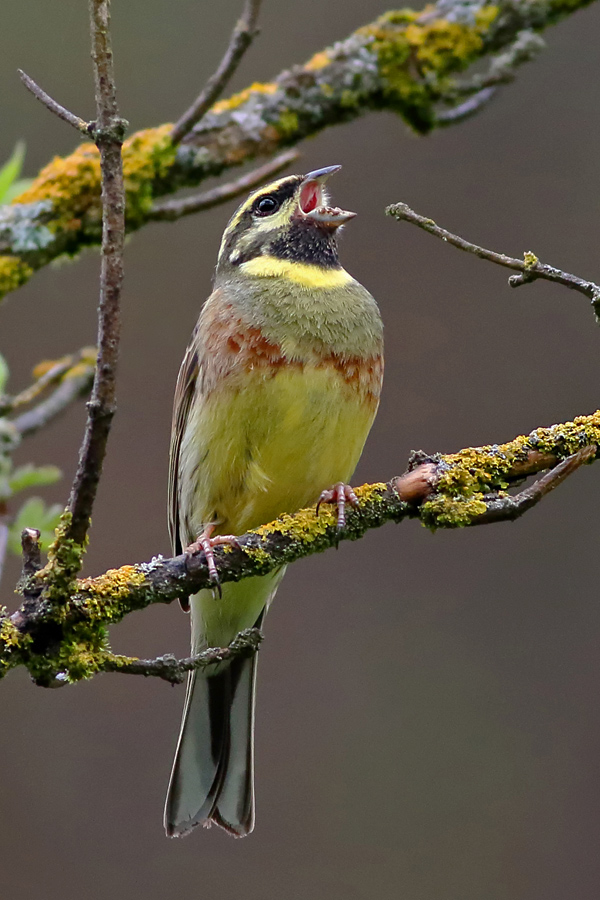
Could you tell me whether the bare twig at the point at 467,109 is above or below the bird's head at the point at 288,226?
above

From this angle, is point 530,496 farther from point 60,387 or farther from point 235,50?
point 60,387

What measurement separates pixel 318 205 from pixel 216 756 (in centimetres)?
189

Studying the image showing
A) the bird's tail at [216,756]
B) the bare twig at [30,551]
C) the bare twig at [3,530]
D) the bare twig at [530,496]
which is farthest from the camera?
the bird's tail at [216,756]

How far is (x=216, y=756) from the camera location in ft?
12.2

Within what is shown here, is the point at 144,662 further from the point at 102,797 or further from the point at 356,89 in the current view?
the point at 102,797

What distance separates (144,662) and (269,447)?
110cm

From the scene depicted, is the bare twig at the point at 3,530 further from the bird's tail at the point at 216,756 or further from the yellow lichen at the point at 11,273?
the bird's tail at the point at 216,756

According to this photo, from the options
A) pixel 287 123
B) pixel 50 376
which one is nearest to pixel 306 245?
pixel 287 123

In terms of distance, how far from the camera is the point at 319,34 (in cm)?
646

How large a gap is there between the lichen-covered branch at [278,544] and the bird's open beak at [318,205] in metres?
1.23

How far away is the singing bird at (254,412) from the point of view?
3393 mm

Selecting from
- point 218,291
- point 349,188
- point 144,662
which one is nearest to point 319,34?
point 349,188

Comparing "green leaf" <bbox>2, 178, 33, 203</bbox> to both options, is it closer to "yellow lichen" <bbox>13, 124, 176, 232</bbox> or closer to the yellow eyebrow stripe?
"yellow lichen" <bbox>13, 124, 176, 232</bbox>

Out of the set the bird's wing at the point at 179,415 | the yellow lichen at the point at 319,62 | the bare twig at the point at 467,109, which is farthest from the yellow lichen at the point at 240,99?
the bird's wing at the point at 179,415
